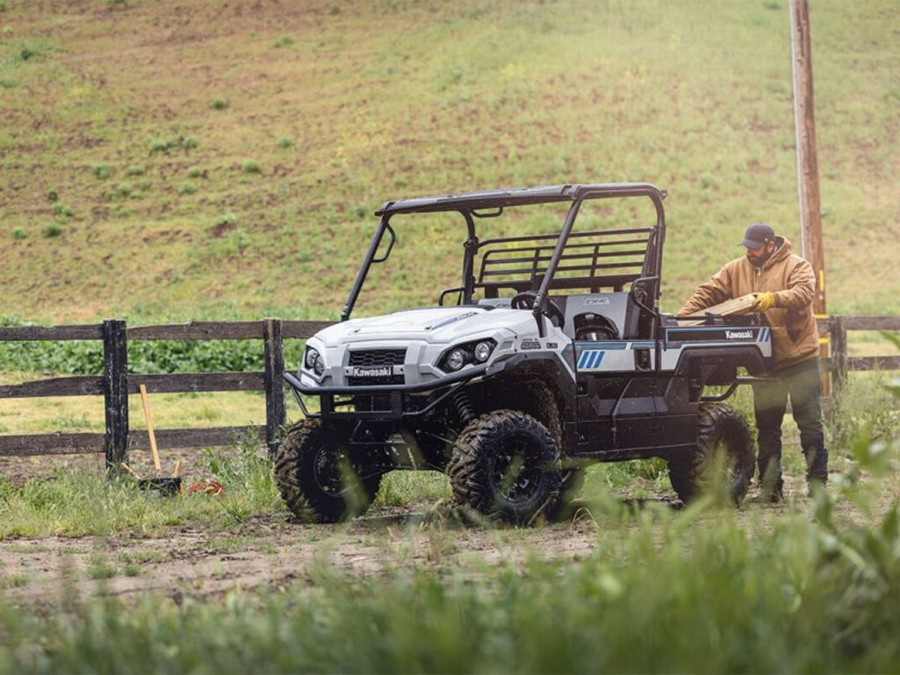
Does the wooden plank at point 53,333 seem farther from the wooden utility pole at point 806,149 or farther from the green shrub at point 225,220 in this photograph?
the green shrub at point 225,220

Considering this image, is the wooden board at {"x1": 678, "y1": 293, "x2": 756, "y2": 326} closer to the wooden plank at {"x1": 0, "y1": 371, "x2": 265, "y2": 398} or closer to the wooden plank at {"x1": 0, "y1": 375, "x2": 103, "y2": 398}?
the wooden plank at {"x1": 0, "y1": 371, "x2": 265, "y2": 398}

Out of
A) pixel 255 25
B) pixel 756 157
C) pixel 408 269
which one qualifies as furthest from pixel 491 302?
pixel 255 25

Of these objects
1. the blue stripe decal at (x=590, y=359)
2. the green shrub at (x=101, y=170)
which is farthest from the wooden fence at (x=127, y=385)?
the green shrub at (x=101, y=170)

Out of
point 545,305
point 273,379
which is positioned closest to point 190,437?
point 273,379

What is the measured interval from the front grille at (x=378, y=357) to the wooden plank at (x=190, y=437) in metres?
3.57

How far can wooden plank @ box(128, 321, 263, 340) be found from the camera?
43.2 ft

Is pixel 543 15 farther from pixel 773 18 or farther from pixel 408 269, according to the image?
pixel 408 269

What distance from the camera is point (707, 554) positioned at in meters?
4.48

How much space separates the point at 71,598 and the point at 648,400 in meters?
5.94

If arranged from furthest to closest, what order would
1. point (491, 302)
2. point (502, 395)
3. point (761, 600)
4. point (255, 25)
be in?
point (255, 25)
point (491, 302)
point (502, 395)
point (761, 600)

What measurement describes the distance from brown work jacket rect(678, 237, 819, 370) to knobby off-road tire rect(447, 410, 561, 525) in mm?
2264

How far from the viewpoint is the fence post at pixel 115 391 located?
1241 cm

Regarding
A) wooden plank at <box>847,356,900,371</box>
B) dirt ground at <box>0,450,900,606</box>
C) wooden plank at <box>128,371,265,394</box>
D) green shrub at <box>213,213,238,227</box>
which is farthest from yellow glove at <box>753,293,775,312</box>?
green shrub at <box>213,213,238,227</box>

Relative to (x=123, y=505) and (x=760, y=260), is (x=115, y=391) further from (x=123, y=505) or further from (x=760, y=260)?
(x=760, y=260)
